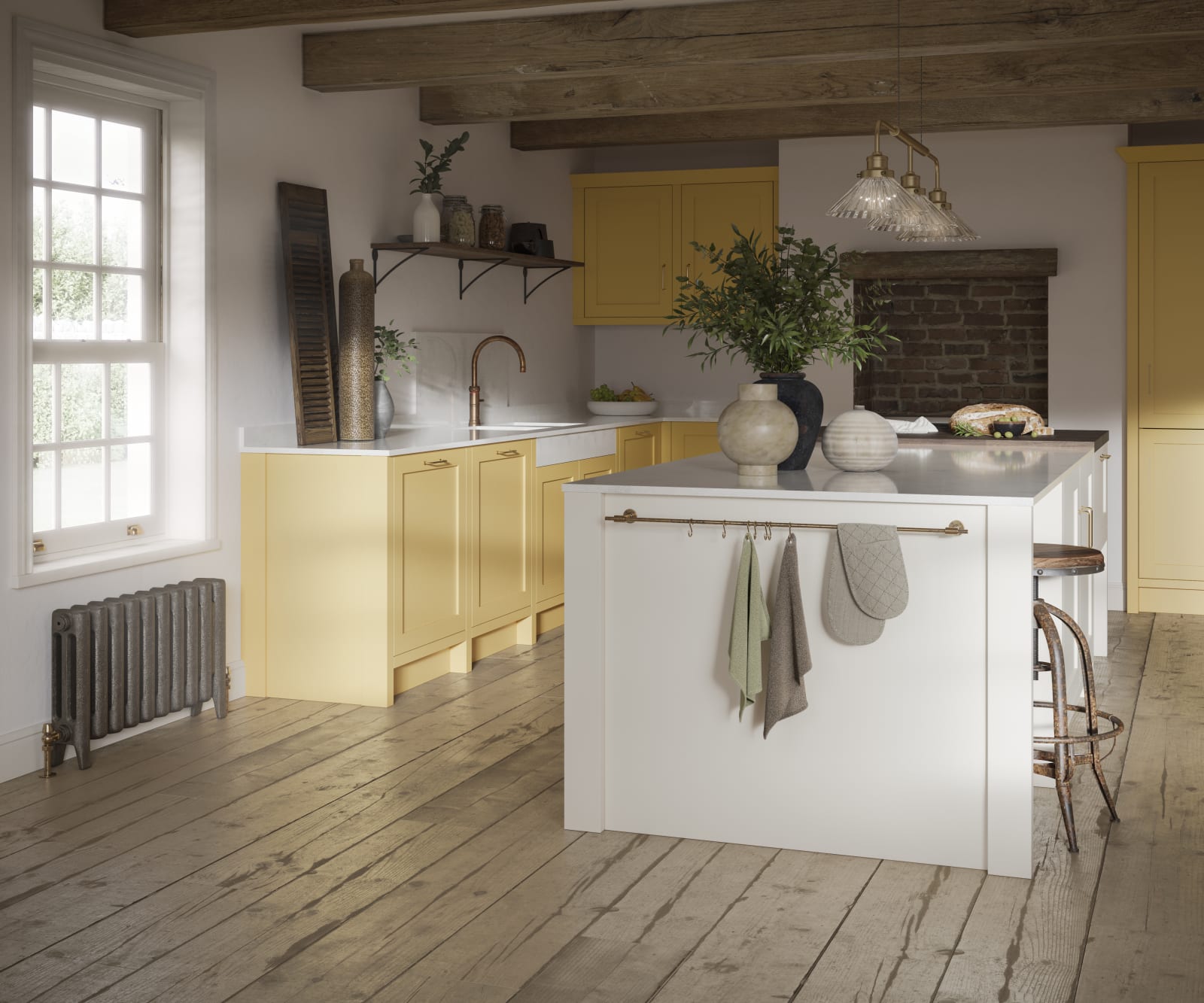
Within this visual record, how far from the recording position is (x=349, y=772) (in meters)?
4.09

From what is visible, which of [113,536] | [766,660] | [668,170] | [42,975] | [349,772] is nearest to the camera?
[42,975]

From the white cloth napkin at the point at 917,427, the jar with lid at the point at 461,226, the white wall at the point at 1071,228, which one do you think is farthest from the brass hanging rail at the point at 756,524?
the white wall at the point at 1071,228

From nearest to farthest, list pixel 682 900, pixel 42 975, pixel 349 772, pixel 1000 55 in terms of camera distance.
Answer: pixel 42 975, pixel 682 900, pixel 349 772, pixel 1000 55

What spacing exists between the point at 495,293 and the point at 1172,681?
3758 mm

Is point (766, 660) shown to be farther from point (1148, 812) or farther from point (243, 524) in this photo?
point (243, 524)

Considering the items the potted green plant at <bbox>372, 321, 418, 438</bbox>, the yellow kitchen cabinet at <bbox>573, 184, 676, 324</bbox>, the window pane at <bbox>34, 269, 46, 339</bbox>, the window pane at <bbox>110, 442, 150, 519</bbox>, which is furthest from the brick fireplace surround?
the window pane at <bbox>34, 269, 46, 339</bbox>

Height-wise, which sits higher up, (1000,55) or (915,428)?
(1000,55)

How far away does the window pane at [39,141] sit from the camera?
4.23m

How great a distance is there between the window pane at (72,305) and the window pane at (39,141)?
31cm

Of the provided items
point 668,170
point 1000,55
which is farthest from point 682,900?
point 668,170

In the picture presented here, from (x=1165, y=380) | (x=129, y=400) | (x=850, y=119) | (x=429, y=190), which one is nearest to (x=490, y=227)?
(x=429, y=190)

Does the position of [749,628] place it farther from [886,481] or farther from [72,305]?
[72,305]

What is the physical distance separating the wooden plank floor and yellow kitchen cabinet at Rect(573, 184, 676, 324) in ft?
13.6

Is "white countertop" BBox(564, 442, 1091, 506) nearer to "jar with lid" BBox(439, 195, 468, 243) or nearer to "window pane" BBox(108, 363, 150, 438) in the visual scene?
"window pane" BBox(108, 363, 150, 438)
